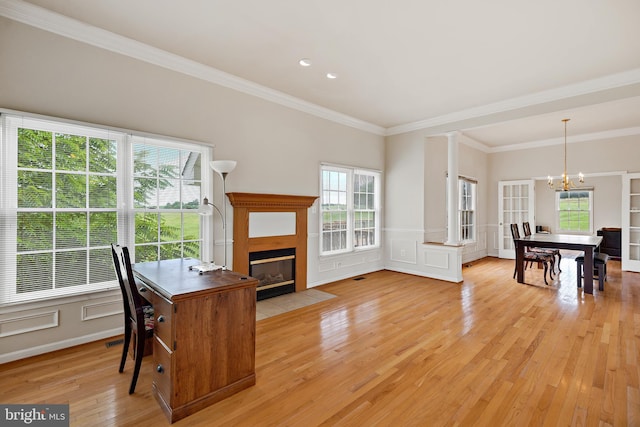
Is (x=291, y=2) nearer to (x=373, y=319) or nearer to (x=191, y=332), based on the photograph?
(x=191, y=332)

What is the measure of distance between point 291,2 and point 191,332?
271cm

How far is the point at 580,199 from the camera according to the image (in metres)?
8.26

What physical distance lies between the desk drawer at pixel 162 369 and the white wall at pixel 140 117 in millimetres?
1424

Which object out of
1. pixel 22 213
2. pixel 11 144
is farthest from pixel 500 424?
pixel 11 144

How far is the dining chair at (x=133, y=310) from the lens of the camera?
214 cm

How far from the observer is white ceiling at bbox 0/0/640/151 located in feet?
8.63

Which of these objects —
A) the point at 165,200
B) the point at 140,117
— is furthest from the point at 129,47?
the point at 165,200

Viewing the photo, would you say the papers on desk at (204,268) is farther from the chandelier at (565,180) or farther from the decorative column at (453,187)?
the chandelier at (565,180)

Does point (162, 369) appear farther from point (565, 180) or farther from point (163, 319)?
point (565, 180)

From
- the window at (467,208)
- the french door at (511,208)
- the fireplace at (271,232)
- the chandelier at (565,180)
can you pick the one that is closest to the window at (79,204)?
the fireplace at (271,232)

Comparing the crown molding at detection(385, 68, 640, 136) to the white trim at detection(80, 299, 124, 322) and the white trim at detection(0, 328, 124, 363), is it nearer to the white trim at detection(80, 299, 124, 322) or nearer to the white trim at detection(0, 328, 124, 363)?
the white trim at detection(80, 299, 124, 322)

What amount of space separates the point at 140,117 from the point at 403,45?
2950 millimetres

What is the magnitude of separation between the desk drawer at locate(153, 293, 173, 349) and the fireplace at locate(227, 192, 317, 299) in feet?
6.47

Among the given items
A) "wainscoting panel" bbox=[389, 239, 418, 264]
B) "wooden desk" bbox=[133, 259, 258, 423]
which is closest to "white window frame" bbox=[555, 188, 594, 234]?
"wainscoting panel" bbox=[389, 239, 418, 264]
